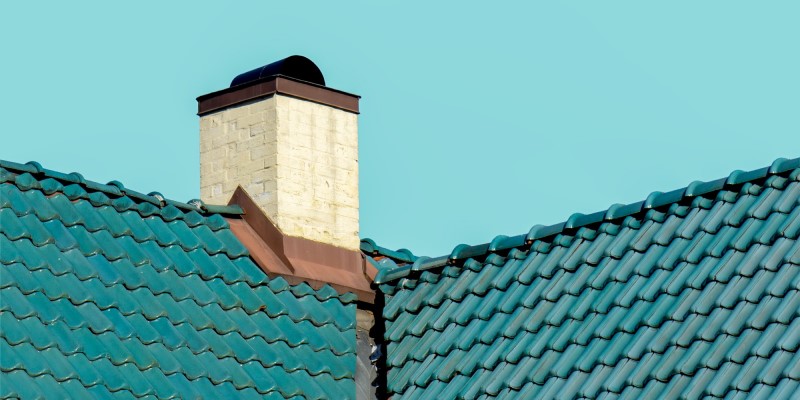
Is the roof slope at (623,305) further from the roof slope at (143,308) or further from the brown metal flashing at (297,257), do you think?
the roof slope at (143,308)

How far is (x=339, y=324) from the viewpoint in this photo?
17141mm

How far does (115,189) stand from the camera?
1688 cm

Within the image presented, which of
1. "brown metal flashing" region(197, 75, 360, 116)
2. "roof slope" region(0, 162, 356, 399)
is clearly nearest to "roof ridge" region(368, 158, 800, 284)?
"roof slope" region(0, 162, 356, 399)

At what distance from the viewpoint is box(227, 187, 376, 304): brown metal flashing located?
17578mm

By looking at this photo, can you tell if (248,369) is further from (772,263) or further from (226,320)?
(772,263)

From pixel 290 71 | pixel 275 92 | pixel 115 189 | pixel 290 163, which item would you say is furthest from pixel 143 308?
pixel 290 71

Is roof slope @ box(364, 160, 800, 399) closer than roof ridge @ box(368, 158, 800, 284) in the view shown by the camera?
Yes

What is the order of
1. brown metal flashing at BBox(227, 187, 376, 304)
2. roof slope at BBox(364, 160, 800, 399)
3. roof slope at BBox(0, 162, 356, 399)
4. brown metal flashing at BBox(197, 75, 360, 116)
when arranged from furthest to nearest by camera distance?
brown metal flashing at BBox(197, 75, 360, 116)
brown metal flashing at BBox(227, 187, 376, 304)
roof slope at BBox(0, 162, 356, 399)
roof slope at BBox(364, 160, 800, 399)

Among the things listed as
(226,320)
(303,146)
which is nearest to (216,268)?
(226,320)

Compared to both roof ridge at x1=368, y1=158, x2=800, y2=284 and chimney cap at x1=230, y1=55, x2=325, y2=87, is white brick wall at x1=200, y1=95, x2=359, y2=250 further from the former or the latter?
roof ridge at x1=368, y1=158, x2=800, y2=284

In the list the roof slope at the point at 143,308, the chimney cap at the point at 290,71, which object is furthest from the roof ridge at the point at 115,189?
the chimney cap at the point at 290,71

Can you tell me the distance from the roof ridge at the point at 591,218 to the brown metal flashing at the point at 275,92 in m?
1.73

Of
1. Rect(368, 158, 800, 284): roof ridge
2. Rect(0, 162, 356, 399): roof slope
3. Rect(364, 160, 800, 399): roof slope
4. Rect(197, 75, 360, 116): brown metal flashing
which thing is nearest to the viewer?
Rect(364, 160, 800, 399): roof slope

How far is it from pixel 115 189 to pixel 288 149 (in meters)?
2.09
